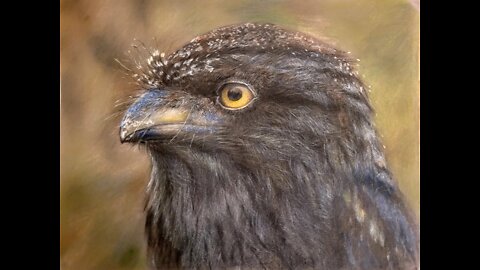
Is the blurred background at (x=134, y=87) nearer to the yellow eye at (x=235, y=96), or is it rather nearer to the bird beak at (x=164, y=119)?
the bird beak at (x=164, y=119)

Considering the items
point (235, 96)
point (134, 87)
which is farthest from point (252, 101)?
point (134, 87)

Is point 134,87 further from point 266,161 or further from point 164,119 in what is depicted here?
point 266,161

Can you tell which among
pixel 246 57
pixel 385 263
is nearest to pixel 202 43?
pixel 246 57

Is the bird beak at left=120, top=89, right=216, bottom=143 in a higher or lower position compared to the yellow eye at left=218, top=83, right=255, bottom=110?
lower

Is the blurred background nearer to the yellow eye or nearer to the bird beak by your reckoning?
the bird beak

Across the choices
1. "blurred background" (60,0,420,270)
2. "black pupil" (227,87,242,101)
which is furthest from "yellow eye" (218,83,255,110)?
"blurred background" (60,0,420,270)

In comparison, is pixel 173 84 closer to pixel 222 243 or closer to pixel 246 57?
pixel 246 57
